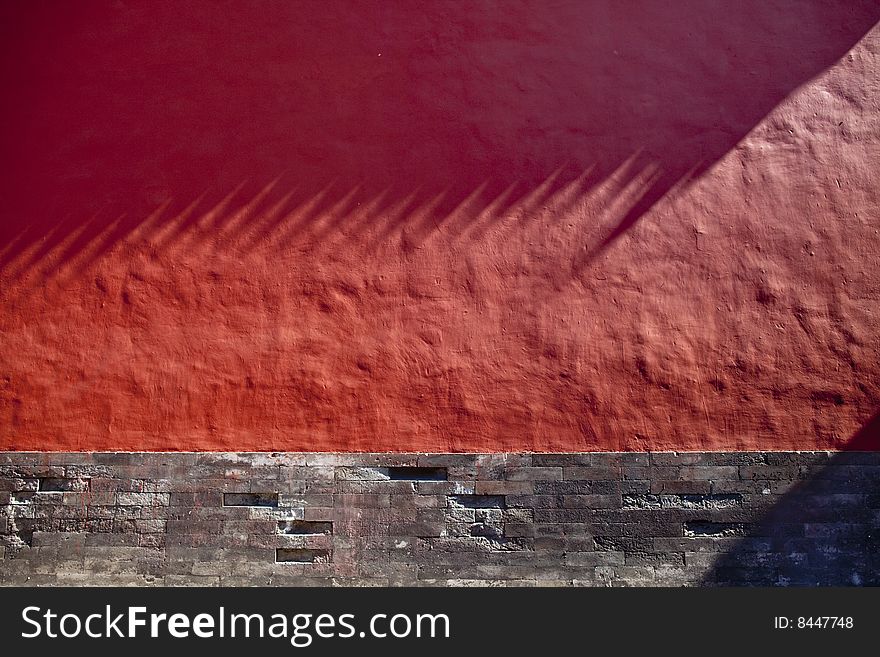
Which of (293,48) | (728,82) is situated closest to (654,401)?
(728,82)

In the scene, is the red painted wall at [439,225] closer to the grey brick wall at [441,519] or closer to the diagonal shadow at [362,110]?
the diagonal shadow at [362,110]

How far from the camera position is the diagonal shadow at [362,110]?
5176 mm

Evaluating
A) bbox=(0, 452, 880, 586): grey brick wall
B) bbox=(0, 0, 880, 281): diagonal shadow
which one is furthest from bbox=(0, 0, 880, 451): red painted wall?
bbox=(0, 452, 880, 586): grey brick wall

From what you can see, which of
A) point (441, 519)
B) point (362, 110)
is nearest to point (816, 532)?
point (441, 519)

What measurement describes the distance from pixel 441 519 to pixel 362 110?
262 centimetres

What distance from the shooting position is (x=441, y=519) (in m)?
4.88

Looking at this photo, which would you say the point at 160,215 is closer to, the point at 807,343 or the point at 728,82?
the point at 728,82

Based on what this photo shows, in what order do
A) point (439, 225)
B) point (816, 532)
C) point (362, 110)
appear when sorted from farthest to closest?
point (362, 110)
point (439, 225)
point (816, 532)

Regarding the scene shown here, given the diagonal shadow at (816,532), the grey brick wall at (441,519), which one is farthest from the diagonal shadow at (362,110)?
the diagonal shadow at (816,532)

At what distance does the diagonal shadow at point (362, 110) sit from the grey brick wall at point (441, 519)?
4.42 feet

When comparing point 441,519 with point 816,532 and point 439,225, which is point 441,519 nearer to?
point 439,225

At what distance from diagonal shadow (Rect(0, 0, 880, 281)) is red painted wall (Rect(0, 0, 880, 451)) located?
0.05 ft

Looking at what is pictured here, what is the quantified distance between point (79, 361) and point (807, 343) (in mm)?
4529

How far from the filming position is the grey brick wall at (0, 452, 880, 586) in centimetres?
484
